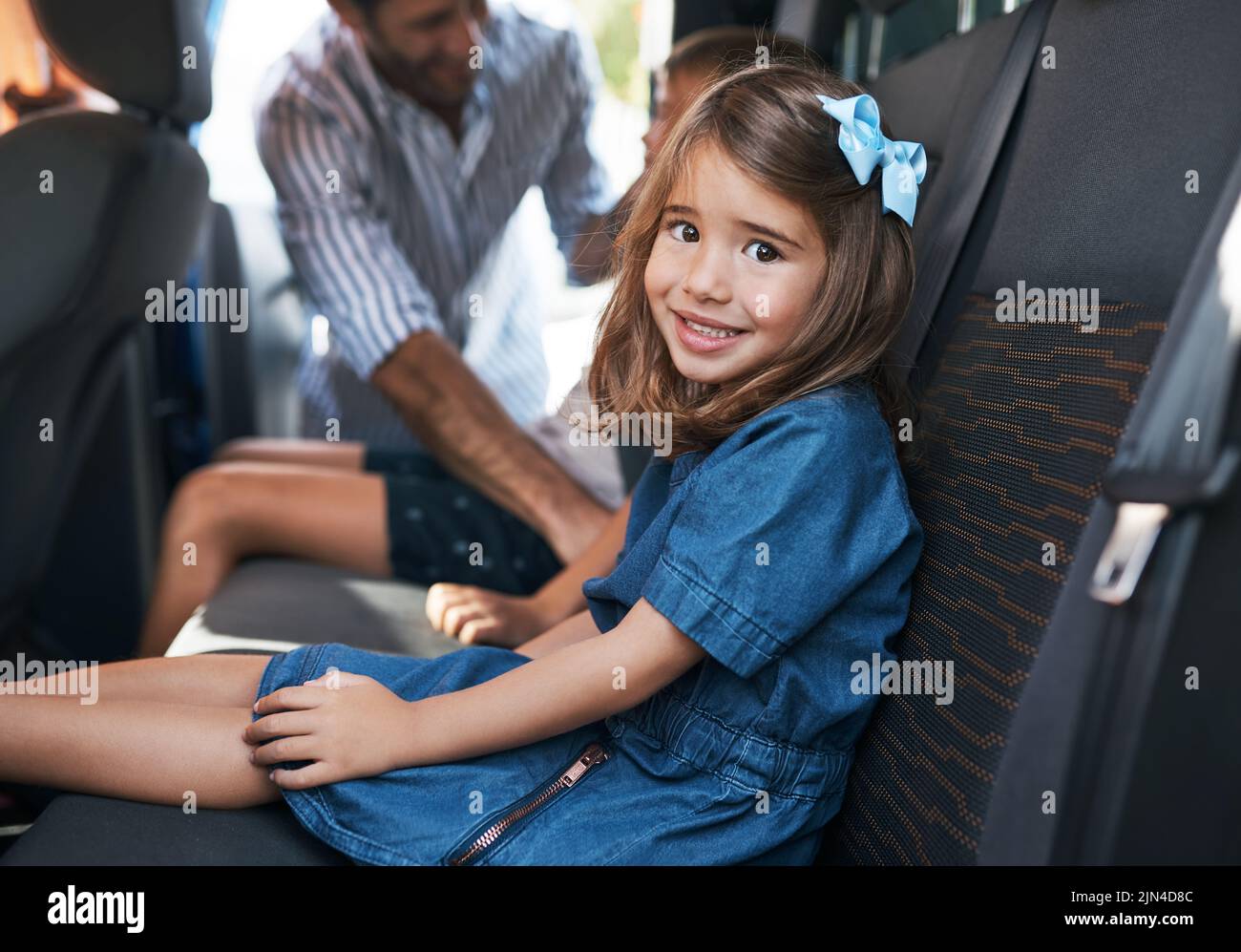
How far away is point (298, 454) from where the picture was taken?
198 cm

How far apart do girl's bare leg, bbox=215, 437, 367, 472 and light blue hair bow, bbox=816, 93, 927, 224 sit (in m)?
1.15

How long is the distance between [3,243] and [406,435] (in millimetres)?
886

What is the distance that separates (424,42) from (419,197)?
10.4 inches

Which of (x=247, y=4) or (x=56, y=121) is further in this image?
(x=247, y=4)

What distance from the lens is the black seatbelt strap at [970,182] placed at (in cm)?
108

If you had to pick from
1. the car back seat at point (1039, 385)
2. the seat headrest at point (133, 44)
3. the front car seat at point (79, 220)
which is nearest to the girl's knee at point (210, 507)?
the front car seat at point (79, 220)

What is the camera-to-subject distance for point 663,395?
109 cm

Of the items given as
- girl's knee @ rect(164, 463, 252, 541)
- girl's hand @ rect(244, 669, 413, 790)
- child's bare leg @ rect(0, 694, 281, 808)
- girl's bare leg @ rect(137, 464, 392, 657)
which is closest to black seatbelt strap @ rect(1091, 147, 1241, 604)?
girl's hand @ rect(244, 669, 413, 790)

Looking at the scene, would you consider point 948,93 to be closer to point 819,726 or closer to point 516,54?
point 819,726

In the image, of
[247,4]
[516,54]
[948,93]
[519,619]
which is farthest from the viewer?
[247,4]

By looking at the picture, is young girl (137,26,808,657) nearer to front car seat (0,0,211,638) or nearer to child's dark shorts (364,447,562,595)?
child's dark shorts (364,447,562,595)

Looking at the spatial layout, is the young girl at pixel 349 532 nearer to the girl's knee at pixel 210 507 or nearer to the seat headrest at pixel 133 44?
the girl's knee at pixel 210 507

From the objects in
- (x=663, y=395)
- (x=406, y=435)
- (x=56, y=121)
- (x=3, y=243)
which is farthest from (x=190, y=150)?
(x=663, y=395)
